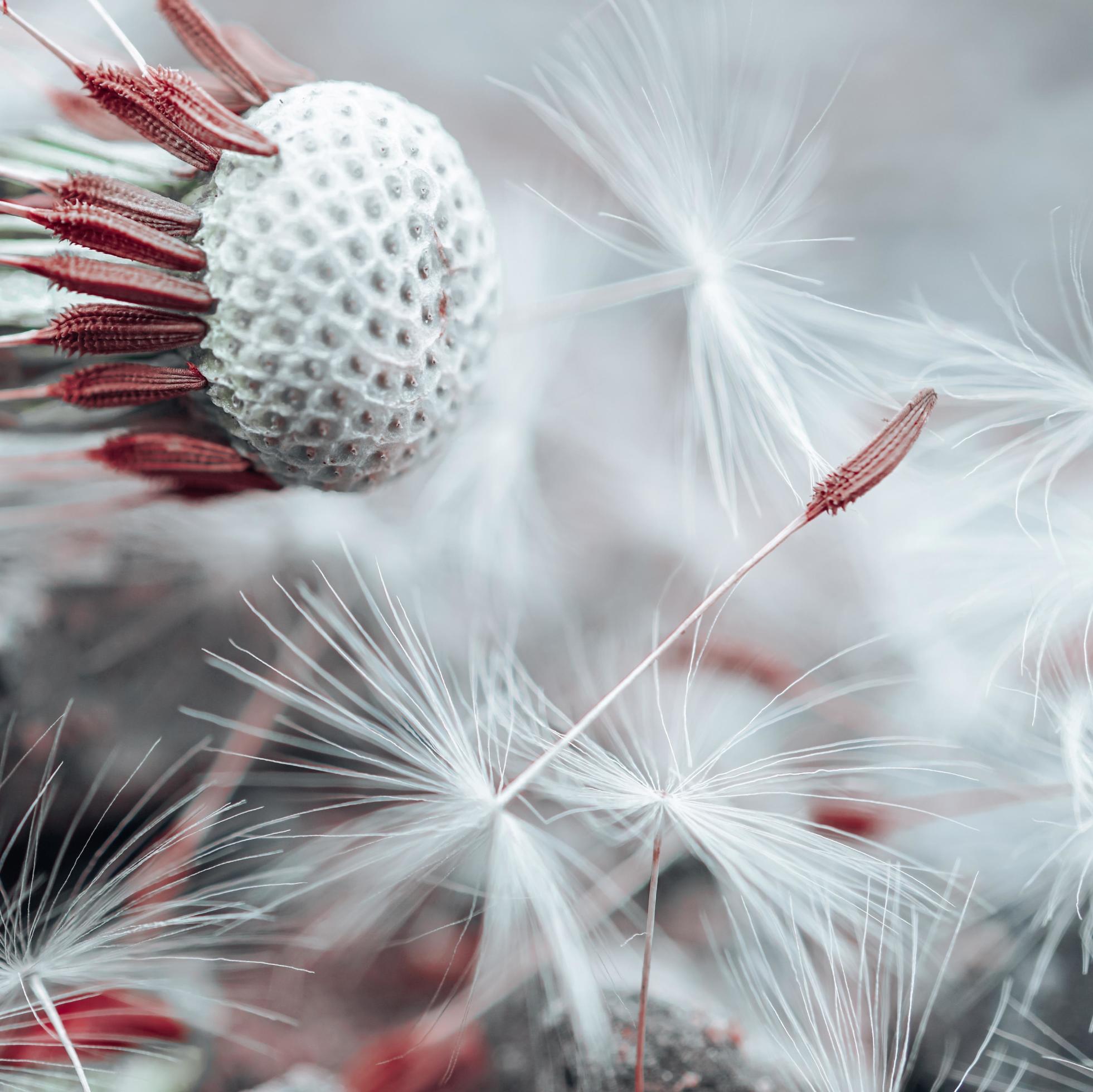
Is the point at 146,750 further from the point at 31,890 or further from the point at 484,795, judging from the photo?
the point at 484,795

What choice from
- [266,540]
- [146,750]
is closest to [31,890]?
[146,750]

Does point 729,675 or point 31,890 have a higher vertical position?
point 729,675

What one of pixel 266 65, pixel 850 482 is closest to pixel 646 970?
pixel 850 482

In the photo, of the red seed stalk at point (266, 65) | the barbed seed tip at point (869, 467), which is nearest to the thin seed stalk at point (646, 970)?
the barbed seed tip at point (869, 467)

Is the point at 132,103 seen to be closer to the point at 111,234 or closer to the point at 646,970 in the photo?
the point at 111,234

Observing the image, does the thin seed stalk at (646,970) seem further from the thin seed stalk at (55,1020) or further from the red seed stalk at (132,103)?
the red seed stalk at (132,103)
